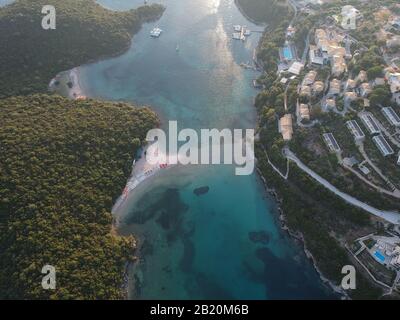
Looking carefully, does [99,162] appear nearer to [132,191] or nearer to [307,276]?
[132,191]

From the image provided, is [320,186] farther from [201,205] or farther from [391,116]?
[201,205]

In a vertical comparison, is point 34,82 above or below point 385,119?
below

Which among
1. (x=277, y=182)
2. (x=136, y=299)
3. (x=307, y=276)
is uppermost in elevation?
(x=277, y=182)

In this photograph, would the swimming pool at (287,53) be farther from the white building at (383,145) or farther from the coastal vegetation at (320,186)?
the white building at (383,145)

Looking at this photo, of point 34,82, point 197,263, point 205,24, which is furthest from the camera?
point 205,24

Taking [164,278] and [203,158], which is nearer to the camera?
[164,278]

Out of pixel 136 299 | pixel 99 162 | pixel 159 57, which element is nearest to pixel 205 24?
pixel 159 57

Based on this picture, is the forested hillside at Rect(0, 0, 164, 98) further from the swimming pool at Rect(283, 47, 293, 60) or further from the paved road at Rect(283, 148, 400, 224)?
the paved road at Rect(283, 148, 400, 224)

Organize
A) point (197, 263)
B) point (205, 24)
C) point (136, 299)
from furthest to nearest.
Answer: point (205, 24) < point (197, 263) < point (136, 299)
